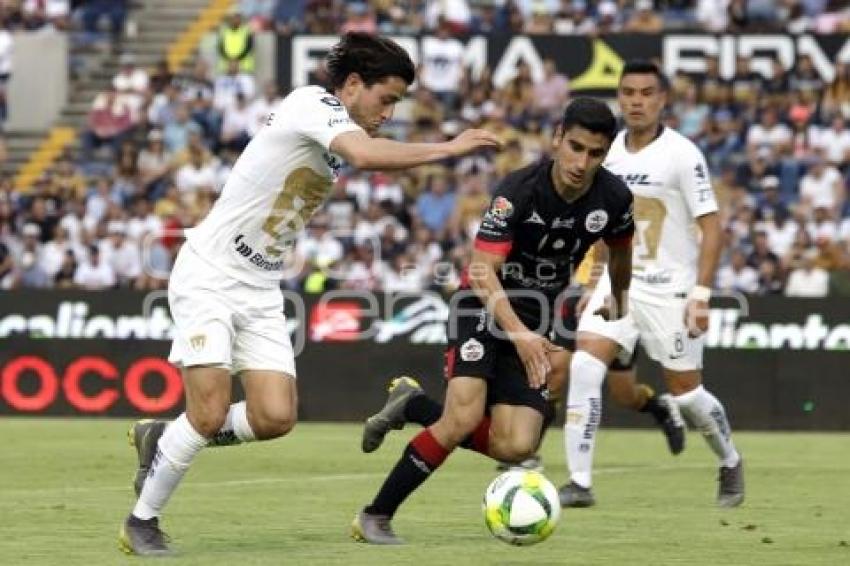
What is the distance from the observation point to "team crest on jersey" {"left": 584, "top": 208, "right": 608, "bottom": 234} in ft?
35.2

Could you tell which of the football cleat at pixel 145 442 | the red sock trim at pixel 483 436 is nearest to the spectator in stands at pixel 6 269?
the football cleat at pixel 145 442

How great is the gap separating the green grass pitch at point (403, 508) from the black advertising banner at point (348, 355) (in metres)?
2.04

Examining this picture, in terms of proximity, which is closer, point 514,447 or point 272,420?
point 272,420

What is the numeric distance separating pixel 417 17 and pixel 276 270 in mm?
18890

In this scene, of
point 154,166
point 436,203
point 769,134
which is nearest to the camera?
point 436,203

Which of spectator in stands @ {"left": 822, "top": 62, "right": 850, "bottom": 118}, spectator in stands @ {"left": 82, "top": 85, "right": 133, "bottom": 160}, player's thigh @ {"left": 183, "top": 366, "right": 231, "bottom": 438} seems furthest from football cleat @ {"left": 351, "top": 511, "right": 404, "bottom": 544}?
spectator in stands @ {"left": 82, "top": 85, "right": 133, "bottom": 160}

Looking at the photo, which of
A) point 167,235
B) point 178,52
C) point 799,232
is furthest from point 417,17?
point 799,232

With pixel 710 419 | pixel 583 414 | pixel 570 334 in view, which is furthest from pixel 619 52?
pixel 583 414

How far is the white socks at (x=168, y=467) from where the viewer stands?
9.75 meters

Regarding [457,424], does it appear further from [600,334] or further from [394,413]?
[600,334]

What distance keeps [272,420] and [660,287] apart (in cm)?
405

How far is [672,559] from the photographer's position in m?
9.80

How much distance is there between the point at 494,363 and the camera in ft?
34.9

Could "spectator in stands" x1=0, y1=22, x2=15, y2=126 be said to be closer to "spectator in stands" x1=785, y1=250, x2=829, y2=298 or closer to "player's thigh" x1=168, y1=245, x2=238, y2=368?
"spectator in stands" x1=785, y1=250, x2=829, y2=298
